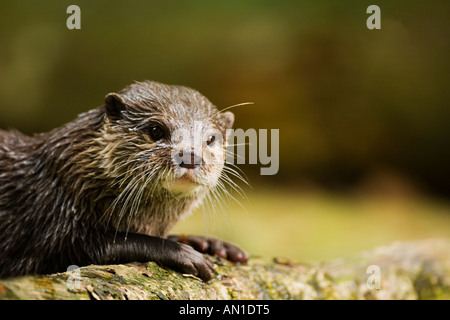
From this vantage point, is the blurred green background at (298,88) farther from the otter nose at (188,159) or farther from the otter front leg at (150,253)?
the otter nose at (188,159)

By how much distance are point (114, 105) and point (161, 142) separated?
0.28 m

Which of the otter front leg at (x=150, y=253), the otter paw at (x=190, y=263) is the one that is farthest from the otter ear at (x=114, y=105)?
the otter paw at (x=190, y=263)

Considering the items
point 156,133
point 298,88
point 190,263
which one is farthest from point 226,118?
point 298,88

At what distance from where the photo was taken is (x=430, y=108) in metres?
5.20

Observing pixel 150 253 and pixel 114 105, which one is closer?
pixel 150 253

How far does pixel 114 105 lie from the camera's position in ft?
7.43

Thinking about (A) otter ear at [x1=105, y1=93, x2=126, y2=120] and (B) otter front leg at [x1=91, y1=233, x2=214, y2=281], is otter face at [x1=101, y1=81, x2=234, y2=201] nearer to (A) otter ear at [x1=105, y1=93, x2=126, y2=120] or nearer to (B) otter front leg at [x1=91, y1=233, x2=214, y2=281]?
(A) otter ear at [x1=105, y1=93, x2=126, y2=120]

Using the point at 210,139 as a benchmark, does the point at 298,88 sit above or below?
above

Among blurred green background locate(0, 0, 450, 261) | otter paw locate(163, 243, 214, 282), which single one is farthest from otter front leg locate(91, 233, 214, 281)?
blurred green background locate(0, 0, 450, 261)

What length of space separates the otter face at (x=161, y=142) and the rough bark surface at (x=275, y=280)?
0.33 metres

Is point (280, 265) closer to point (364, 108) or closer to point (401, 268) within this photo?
point (401, 268)

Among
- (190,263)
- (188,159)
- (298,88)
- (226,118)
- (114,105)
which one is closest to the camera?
(188,159)

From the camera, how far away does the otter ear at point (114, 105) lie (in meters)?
2.24

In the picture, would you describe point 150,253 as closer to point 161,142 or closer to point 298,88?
point 161,142
